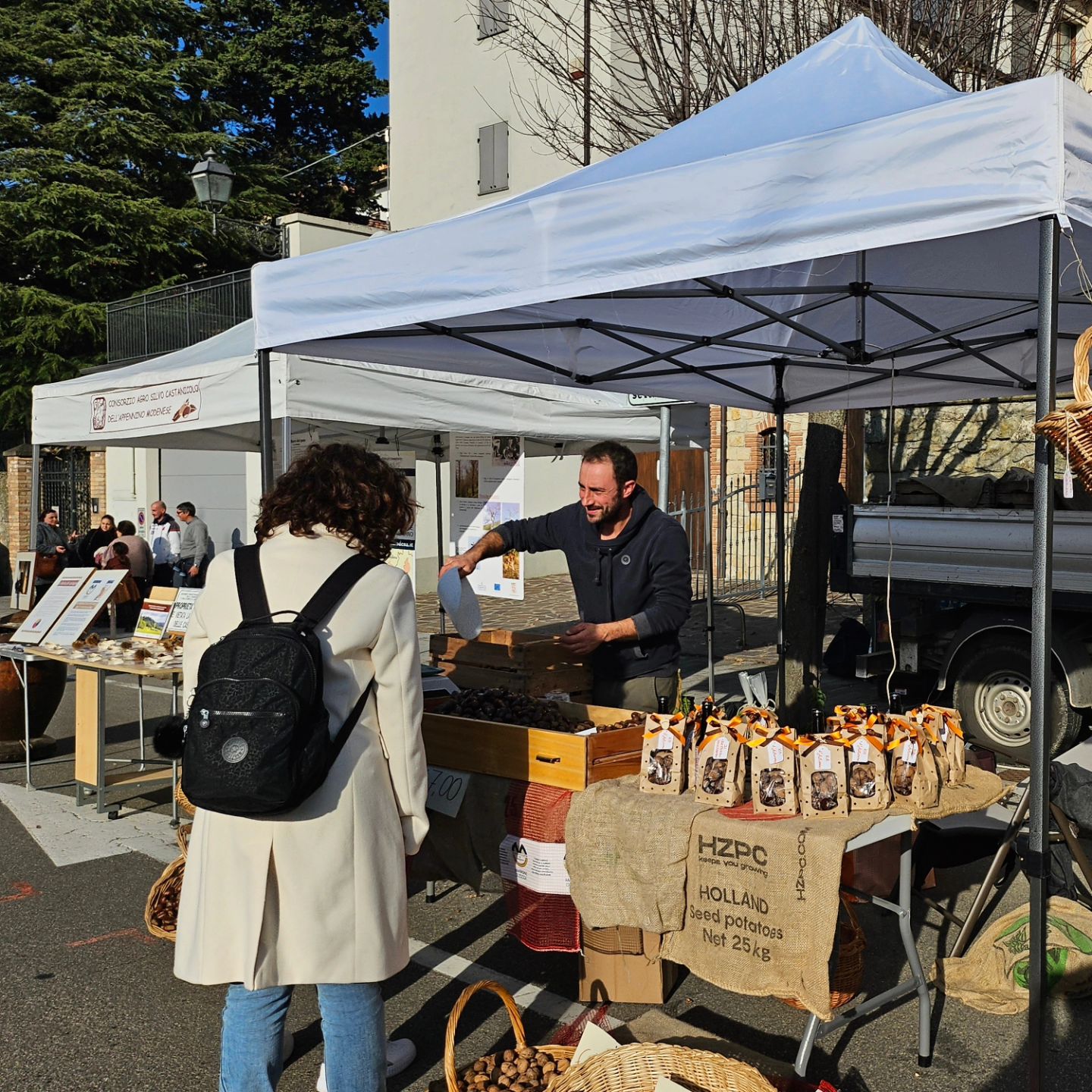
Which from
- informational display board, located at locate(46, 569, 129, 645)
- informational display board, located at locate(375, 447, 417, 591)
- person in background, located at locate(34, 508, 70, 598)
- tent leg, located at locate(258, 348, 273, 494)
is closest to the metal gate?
person in background, located at locate(34, 508, 70, 598)

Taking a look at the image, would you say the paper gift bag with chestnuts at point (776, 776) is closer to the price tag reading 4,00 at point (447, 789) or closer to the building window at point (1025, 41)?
the price tag reading 4,00 at point (447, 789)

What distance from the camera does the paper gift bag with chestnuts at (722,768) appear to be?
325cm

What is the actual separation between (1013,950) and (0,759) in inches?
245

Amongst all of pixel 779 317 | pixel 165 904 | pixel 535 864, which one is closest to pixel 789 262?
pixel 779 317

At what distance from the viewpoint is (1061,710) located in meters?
6.96

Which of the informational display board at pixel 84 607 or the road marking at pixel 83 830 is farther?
the informational display board at pixel 84 607

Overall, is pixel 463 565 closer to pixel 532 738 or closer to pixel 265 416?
pixel 532 738

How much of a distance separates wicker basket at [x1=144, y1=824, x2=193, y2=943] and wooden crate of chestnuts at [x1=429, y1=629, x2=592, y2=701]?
1.37 metres

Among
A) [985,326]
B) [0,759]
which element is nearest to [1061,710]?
[985,326]

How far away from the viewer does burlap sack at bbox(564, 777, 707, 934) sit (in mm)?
3176

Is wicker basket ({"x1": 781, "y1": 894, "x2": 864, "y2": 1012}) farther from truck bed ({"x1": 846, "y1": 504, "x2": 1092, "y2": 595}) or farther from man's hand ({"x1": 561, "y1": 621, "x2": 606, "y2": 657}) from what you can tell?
truck bed ({"x1": 846, "y1": 504, "x2": 1092, "y2": 595})

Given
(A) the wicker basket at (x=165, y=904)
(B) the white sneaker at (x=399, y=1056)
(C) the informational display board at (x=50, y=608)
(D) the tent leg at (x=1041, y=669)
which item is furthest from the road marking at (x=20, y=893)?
(D) the tent leg at (x=1041, y=669)

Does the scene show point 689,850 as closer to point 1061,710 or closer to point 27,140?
point 1061,710

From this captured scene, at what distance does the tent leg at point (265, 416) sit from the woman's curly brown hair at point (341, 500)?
1889 mm
